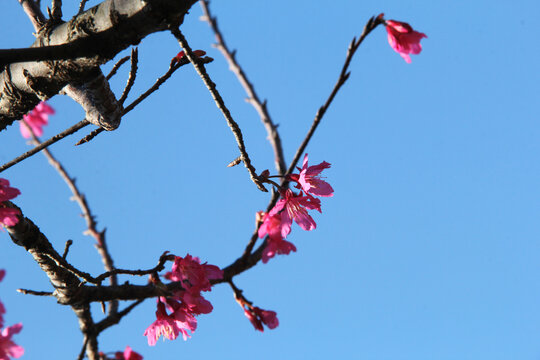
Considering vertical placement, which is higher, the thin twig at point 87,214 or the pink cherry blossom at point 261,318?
the thin twig at point 87,214

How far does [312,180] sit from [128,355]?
1.55 metres

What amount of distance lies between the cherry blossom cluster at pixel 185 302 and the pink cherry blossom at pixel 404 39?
1243 mm

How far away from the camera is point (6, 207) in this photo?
184cm

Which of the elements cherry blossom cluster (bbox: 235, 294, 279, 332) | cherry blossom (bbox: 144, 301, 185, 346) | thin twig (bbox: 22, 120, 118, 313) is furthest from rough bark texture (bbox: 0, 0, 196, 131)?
thin twig (bbox: 22, 120, 118, 313)

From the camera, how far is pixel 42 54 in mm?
1080

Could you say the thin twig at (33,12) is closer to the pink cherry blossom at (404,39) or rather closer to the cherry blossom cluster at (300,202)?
the cherry blossom cluster at (300,202)

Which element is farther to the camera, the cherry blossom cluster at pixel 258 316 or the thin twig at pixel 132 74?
the cherry blossom cluster at pixel 258 316

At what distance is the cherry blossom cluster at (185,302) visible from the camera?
215 centimetres

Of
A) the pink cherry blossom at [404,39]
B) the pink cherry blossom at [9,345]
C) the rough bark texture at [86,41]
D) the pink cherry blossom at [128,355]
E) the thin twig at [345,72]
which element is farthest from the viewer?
the pink cherry blossom at [128,355]

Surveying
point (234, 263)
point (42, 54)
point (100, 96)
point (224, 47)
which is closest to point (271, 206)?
point (234, 263)

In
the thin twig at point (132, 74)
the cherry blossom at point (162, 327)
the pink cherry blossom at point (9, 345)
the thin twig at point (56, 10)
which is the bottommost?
the pink cherry blossom at point (9, 345)

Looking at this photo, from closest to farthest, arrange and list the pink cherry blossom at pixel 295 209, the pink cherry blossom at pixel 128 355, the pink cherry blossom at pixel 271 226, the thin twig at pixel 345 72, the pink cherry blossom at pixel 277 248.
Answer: the thin twig at pixel 345 72
the pink cherry blossom at pixel 295 209
the pink cherry blossom at pixel 271 226
the pink cherry blossom at pixel 277 248
the pink cherry blossom at pixel 128 355

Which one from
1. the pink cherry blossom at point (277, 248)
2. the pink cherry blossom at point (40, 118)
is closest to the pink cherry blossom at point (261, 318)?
the pink cherry blossom at point (277, 248)

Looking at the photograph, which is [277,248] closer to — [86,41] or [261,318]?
[261,318]
